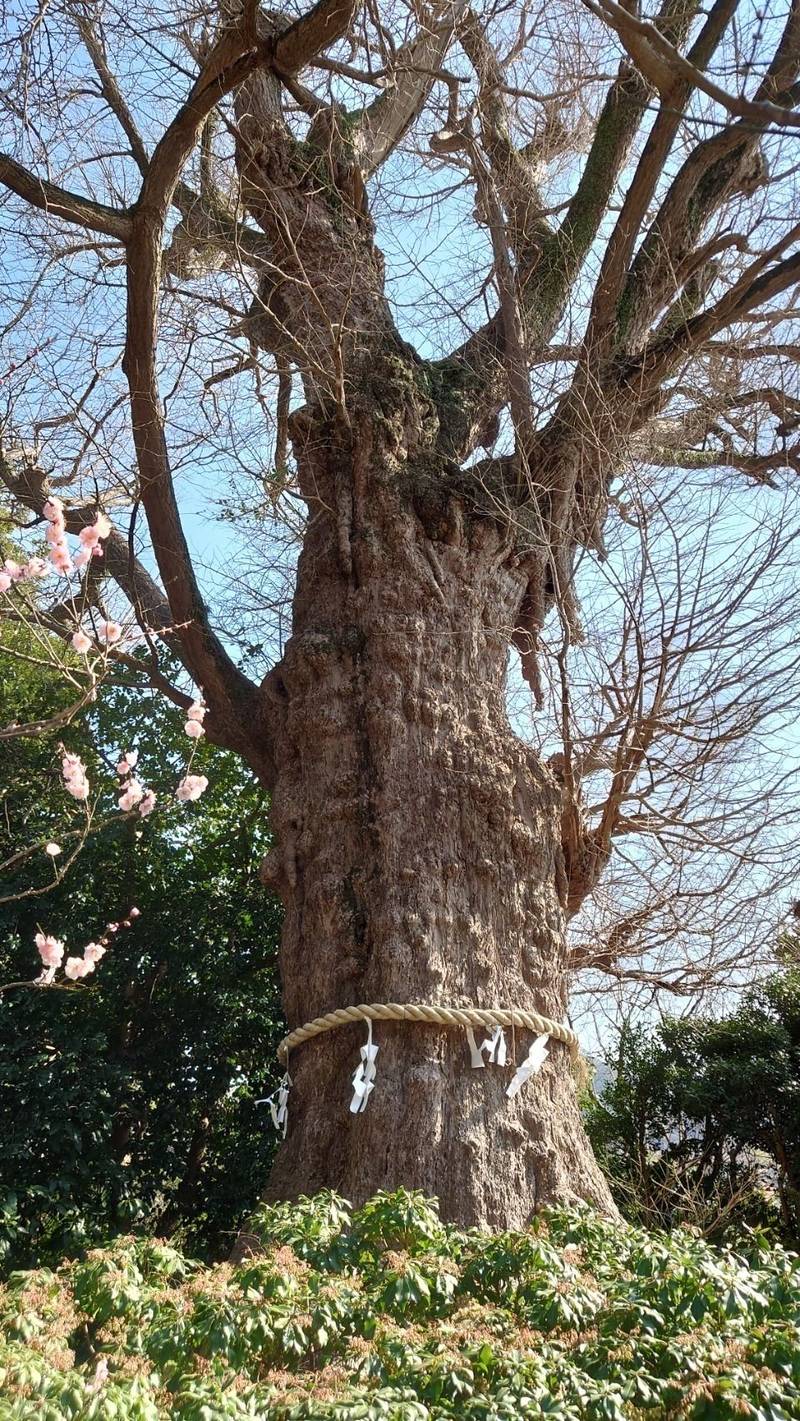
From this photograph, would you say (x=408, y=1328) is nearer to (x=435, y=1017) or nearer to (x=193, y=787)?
(x=435, y=1017)

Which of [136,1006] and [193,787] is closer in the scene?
[193,787]

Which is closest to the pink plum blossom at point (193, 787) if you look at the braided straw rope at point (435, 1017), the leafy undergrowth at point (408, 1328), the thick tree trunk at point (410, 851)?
the thick tree trunk at point (410, 851)

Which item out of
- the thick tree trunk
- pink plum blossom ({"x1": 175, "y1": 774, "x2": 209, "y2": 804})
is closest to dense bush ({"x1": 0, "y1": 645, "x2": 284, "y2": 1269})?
pink plum blossom ({"x1": 175, "y1": 774, "x2": 209, "y2": 804})

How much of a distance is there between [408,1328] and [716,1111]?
4084 millimetres

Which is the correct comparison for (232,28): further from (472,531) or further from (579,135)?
(579,135)

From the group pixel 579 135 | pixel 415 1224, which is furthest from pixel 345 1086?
pixel 579 135

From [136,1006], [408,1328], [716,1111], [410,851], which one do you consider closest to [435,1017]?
[410,851]

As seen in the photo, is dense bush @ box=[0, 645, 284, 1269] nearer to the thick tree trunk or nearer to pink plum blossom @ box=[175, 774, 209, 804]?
pink plum blossom @ box=[175, 774, 209, 804]

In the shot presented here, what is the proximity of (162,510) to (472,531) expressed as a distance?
4.24 ft

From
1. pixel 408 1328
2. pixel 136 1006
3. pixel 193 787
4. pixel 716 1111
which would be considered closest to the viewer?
pixel 408 1328

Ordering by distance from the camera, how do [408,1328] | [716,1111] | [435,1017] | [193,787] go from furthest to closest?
[716,1111] < [193,787] < [435,1017] < [408,1328]

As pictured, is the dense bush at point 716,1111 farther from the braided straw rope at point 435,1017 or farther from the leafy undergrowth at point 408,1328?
the leafy undergrowth at point 408,1328

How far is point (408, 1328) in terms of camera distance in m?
2.00

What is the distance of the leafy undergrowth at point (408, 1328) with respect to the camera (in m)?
1.63
